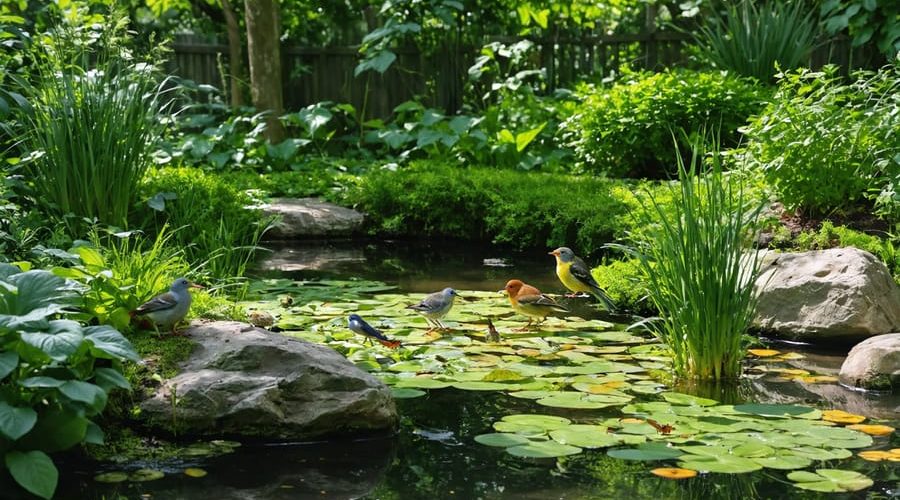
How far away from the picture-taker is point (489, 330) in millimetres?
5934

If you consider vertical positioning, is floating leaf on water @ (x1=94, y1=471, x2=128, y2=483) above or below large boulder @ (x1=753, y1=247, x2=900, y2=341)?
below

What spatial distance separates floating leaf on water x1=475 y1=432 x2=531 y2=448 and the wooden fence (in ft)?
30.9

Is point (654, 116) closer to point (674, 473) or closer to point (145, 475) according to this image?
point (674, 473)

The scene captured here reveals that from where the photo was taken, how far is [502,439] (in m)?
Answer: 4.16

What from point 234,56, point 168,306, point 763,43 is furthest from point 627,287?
point 234,56

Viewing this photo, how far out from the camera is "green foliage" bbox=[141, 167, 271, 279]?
22.5 feet

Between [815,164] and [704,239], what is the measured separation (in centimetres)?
259

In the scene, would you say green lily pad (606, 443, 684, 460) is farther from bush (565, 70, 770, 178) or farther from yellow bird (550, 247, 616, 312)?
bush (565, 70, 770, 178)

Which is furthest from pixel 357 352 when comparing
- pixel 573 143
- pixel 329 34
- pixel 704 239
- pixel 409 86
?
pixel 329 34

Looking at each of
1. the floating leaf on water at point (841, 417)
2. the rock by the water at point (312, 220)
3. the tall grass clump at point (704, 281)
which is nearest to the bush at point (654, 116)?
the rock by the water at point (312, 220)

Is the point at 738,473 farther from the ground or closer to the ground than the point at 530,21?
closer to the ground

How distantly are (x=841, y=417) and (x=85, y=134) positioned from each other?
15.0 feet

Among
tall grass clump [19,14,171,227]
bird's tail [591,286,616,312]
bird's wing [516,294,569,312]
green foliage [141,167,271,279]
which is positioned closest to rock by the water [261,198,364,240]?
green foliage [141,167,271,279]

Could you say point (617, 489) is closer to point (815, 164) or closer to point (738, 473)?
point (738, 473)
